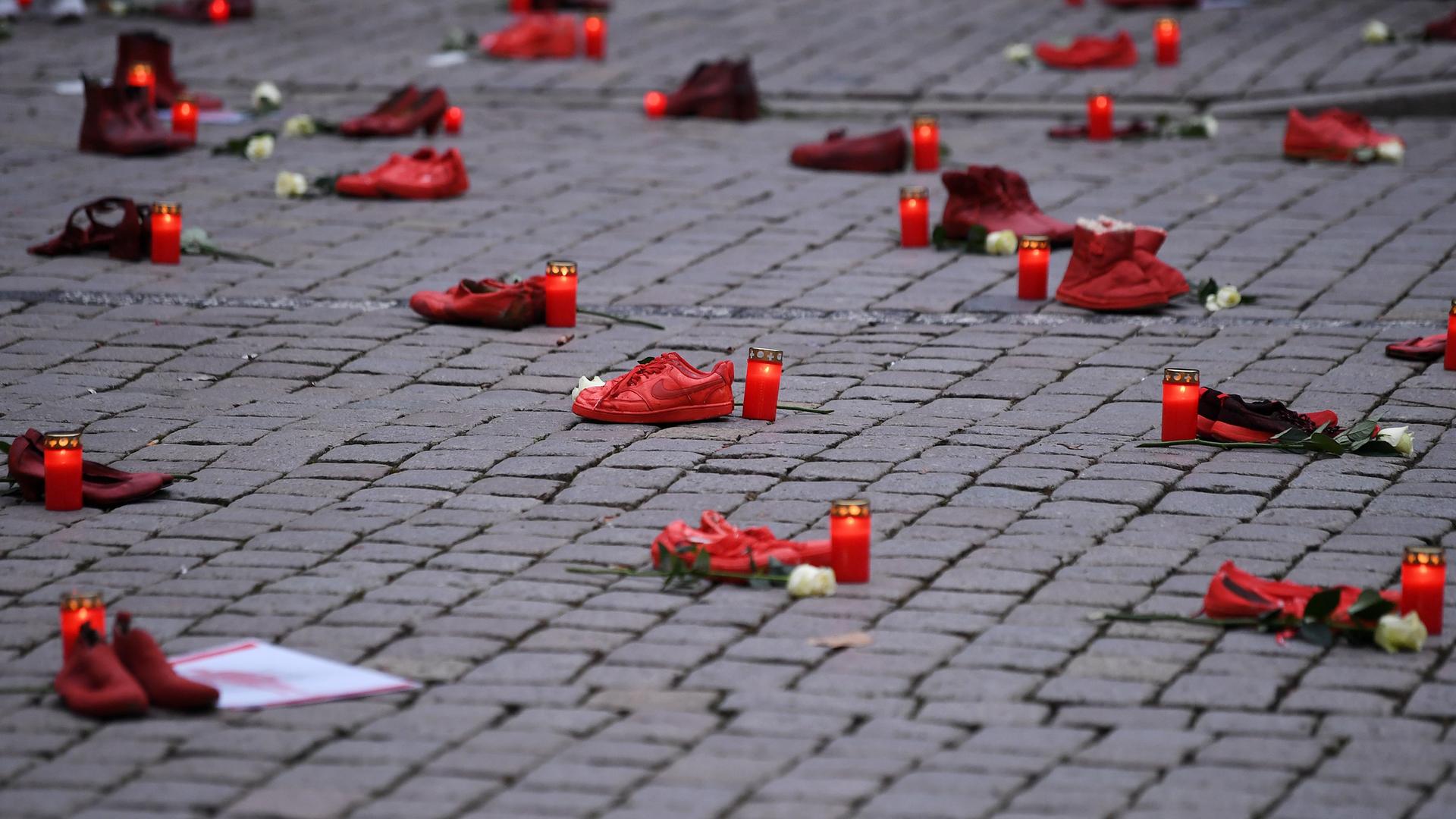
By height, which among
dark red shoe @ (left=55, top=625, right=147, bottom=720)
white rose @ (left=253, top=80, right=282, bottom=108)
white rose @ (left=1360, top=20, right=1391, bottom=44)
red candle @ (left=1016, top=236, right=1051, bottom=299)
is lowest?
dark red shoe @ (left=55, top=625, right=147, bottom=720)

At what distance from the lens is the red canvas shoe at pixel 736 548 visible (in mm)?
5086

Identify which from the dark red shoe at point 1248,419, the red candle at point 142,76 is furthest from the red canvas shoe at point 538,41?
the dark red shoe at point 1248,419

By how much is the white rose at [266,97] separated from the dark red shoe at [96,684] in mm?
7837

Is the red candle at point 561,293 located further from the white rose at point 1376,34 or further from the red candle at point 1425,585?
the white rose at point 1376,34

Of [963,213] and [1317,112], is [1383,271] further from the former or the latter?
[1317,112]

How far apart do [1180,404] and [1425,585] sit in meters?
1.56

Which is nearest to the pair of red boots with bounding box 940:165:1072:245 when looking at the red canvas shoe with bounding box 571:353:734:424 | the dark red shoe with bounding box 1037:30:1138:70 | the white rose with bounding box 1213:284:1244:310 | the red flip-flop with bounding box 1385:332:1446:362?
the white rose with bounding box 1213:284:1244:310

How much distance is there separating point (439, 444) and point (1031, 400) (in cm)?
205

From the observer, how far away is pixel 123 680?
429 cm

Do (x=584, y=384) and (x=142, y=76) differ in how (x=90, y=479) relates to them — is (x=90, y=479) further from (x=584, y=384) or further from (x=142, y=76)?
(x=142, y=76)

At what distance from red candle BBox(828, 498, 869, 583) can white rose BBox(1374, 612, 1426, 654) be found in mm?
1273

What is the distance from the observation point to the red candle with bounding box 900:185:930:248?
870cm

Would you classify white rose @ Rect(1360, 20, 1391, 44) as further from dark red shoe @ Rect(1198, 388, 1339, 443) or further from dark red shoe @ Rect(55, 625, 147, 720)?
dark red shoe @ Rect(55, 625, 147, 720)

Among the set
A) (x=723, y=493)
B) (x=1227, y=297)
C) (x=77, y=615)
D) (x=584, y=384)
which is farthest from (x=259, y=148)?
(x=77, y=615)
